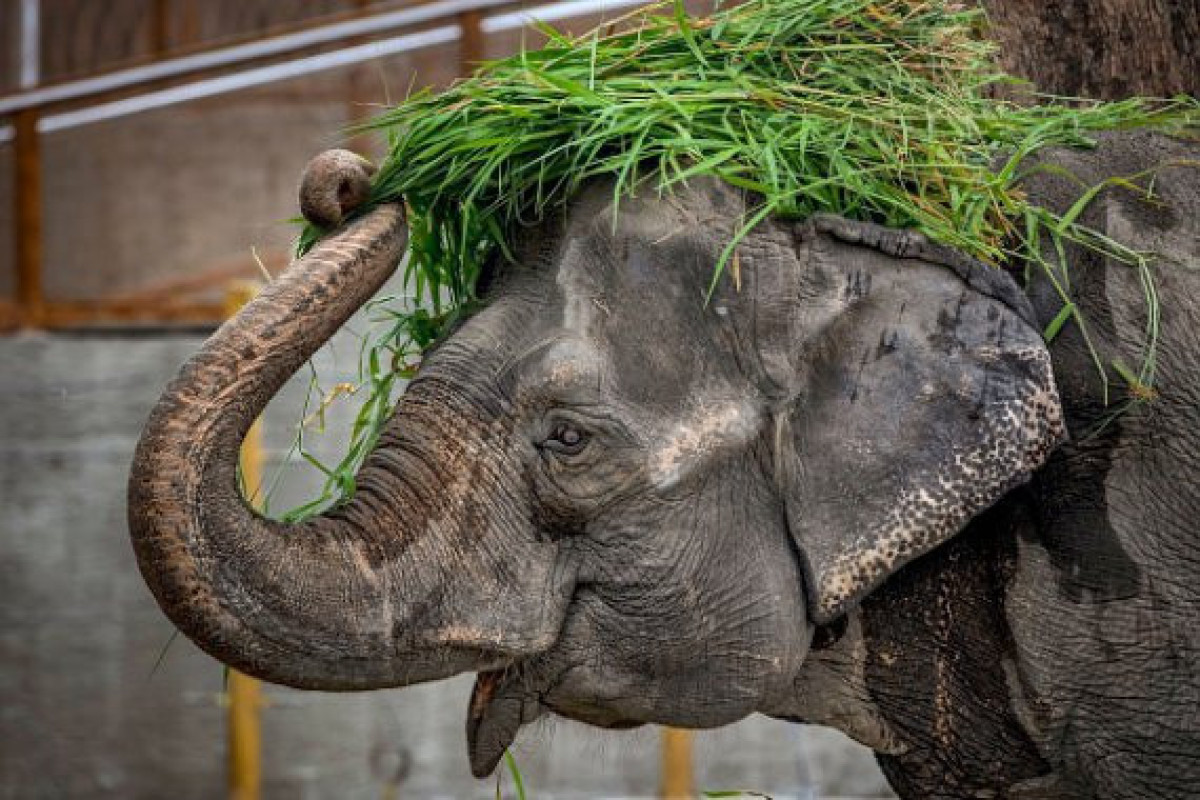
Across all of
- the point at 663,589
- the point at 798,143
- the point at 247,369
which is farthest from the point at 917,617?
the point at 247,369

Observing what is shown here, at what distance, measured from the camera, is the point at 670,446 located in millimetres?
2795

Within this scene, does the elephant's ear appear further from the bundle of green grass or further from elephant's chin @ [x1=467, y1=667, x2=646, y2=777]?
elephant's chin @ [x1=467, y1=667, x2=646, y2=777]

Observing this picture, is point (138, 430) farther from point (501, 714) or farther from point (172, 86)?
point (501, 714)

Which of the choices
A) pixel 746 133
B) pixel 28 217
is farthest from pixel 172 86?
pixel 746 133

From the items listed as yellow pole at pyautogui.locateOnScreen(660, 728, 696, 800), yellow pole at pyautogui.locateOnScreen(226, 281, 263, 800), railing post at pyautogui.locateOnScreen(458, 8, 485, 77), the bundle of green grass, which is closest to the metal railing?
railing post at pyautogui.locateOnScreen(458, 8, 485, 77)

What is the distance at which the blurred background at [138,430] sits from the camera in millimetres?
6656

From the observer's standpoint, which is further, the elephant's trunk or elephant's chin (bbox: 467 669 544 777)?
elephant's chin (bbox: 467 669 544 777)

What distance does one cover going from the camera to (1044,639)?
293 cm

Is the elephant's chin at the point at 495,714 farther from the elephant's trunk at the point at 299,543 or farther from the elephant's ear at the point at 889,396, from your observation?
the elephant's ear at the point at 889,396

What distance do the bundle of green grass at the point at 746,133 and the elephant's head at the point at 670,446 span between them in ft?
0.23

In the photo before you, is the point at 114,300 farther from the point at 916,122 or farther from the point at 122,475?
the point at 916,122

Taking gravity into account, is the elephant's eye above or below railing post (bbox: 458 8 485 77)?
above

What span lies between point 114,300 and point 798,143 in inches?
195

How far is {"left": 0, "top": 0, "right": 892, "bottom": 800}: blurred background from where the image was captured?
6.66 m
